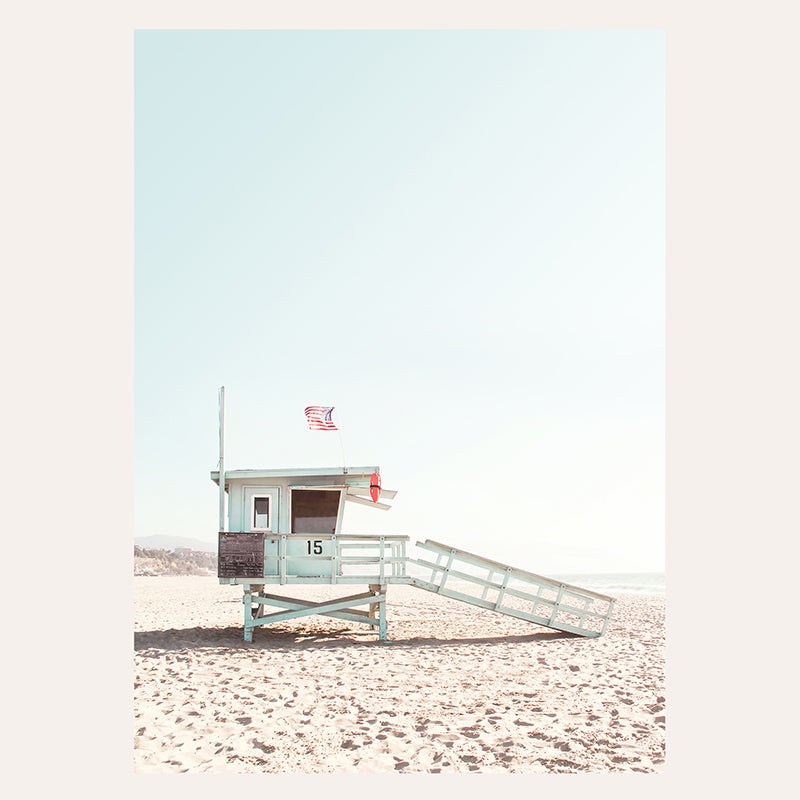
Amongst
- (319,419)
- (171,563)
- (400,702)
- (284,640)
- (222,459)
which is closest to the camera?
(400,702)

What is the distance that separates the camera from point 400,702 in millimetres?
9031

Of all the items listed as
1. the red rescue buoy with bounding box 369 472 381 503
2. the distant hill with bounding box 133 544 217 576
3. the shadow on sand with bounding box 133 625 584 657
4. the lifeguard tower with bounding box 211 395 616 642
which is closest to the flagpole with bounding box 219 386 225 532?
the lifeguard tower with bounding box 211 395 616 642

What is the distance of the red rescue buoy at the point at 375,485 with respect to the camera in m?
14.6

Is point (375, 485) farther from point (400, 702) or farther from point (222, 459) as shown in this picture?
point (400, 702)

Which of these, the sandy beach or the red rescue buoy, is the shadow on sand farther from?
the red rescue buoy

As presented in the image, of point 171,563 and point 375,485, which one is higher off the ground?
point 375,485

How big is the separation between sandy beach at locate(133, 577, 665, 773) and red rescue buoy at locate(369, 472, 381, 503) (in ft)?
9.01

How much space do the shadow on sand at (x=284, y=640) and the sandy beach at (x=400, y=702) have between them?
0.04 m

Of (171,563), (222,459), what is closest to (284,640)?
(222,459)

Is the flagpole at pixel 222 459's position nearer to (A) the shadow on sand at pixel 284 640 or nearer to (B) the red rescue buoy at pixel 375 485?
(A) the shadow on sand at pixel 284 640

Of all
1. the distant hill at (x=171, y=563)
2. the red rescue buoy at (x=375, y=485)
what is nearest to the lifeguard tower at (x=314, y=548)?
the red rescue buoy at (x=375, y=485)

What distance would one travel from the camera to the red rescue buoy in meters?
14.6

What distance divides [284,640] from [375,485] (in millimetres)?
3519

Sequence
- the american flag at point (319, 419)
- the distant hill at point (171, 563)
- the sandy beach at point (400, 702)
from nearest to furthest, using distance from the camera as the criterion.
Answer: the sandy beach at point (400, 702) → the american flag at point (319, 419) → the distant hill at point (171, 563)
